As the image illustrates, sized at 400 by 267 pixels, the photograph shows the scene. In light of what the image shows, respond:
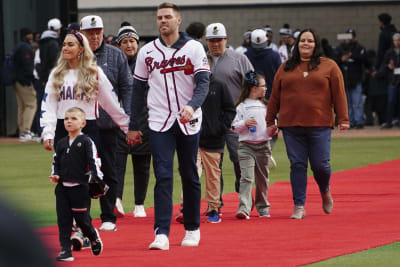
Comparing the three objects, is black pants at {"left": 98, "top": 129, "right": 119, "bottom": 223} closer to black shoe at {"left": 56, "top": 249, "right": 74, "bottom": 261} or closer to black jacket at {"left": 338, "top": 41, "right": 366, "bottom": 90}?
black shoe at {"left": 56, "top": 249, "right": 74, "bottom": 261}

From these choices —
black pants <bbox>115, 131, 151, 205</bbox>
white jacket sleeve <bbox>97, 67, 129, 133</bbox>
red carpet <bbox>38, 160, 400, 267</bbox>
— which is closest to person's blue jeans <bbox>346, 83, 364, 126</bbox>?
red carpet <bbox>38, 160, 400, 267</bbox>

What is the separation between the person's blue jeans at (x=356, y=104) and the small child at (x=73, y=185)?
58.8ft

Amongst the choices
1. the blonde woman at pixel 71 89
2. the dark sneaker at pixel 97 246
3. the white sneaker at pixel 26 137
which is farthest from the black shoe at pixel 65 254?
the white sneaker at pixel 26 137

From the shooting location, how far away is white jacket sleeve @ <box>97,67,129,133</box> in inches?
291

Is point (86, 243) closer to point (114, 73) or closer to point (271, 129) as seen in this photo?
point (114, 73)

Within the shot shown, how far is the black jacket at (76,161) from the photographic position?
652cm

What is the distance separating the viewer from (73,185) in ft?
21.4

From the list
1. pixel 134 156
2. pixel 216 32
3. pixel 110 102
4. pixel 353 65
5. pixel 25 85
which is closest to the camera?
pixel 110 102

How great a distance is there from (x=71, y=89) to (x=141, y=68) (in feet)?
1.87

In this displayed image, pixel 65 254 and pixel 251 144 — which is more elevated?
pixel 251 144

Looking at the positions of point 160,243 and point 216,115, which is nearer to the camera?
point 160,243

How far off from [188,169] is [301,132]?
2205mm

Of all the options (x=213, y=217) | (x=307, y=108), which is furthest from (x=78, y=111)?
(x=307, y=108)

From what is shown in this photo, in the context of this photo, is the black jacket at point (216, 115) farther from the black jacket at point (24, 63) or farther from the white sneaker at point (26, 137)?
the white sneaker at point (26, 137)
